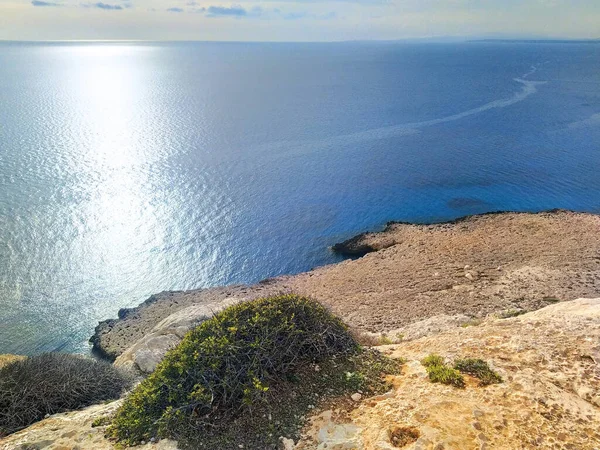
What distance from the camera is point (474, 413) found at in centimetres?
1077

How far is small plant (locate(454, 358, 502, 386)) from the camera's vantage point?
1217 cm

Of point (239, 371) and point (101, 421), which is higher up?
point (239, 371)

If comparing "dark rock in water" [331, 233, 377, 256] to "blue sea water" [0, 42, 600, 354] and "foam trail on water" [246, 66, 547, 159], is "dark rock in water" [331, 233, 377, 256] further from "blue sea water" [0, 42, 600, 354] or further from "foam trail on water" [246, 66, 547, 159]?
"foam trail on water" [246, 66, 547, 159]

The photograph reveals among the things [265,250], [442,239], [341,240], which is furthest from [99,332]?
[442,239]

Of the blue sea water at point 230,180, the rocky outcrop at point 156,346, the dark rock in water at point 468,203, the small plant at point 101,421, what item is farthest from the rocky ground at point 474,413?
the dark rock in water at point 468,203

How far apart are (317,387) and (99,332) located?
27.1 m

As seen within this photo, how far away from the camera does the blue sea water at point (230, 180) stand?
40406 mm

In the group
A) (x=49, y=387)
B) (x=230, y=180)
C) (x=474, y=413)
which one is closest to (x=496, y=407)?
(x=474, y=413)

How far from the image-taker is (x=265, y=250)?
4525 cm

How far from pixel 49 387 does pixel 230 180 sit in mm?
47091

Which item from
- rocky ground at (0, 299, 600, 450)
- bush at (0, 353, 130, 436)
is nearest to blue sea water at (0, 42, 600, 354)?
bush at (0, 353, 130, 436)

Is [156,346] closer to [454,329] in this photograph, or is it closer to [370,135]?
[454,329]

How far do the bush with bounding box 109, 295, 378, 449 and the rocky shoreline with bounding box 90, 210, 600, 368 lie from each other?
1074 centimetres

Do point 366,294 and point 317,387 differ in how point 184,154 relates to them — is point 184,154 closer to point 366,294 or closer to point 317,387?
point 366,294
